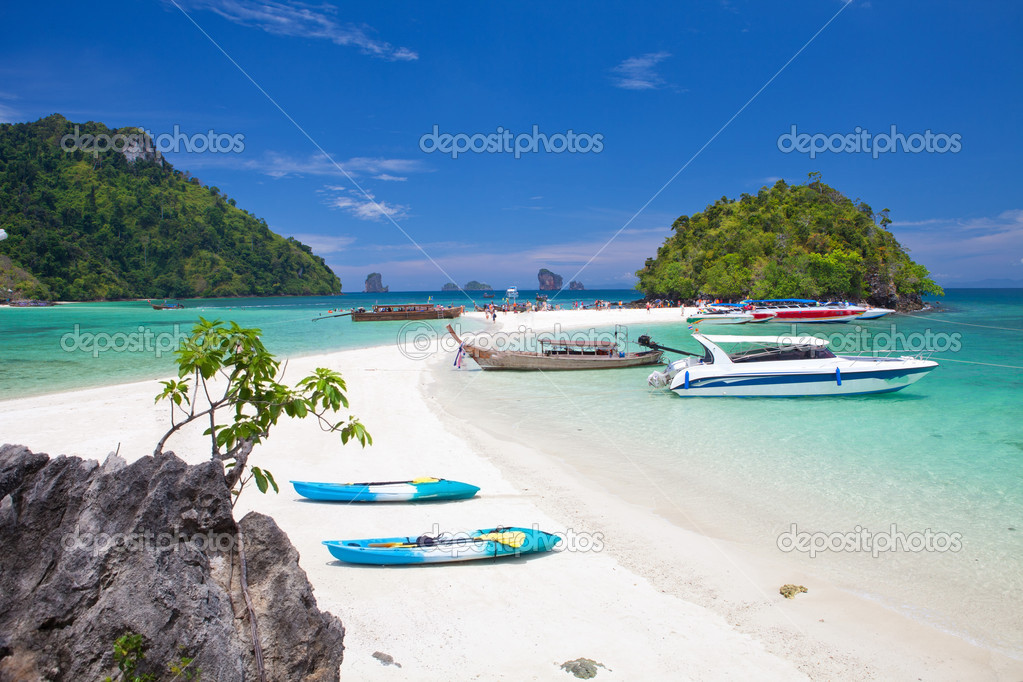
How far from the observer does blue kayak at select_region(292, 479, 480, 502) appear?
827 centimetres

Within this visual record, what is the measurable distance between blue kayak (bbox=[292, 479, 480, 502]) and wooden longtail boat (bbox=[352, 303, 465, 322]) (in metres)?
48.3

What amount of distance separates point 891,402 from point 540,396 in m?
10.8

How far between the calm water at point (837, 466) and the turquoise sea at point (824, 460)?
0.11ft

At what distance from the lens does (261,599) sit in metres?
3.42

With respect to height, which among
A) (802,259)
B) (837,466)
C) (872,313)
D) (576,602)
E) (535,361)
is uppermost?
(802,259)

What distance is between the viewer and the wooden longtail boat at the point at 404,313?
2186 inches

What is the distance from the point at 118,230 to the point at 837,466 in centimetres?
15680

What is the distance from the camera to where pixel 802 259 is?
64.6 m

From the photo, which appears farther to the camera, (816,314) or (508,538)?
(816,314)

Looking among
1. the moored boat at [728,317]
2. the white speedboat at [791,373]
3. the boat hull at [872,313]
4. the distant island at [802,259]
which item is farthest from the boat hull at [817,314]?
the white speedboat at [791,373]

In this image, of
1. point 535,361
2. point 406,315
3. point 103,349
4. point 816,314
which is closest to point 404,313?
point 406,315

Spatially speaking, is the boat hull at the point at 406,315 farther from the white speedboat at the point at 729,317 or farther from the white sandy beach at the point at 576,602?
the white sandy beach at the point at 576,602

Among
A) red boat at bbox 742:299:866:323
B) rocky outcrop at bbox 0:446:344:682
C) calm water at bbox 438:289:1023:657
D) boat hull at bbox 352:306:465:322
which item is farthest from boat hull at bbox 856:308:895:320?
rocky outcrop at bbox 0:446:344:682

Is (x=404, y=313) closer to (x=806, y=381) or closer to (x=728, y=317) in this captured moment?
(x=728, y=317)
